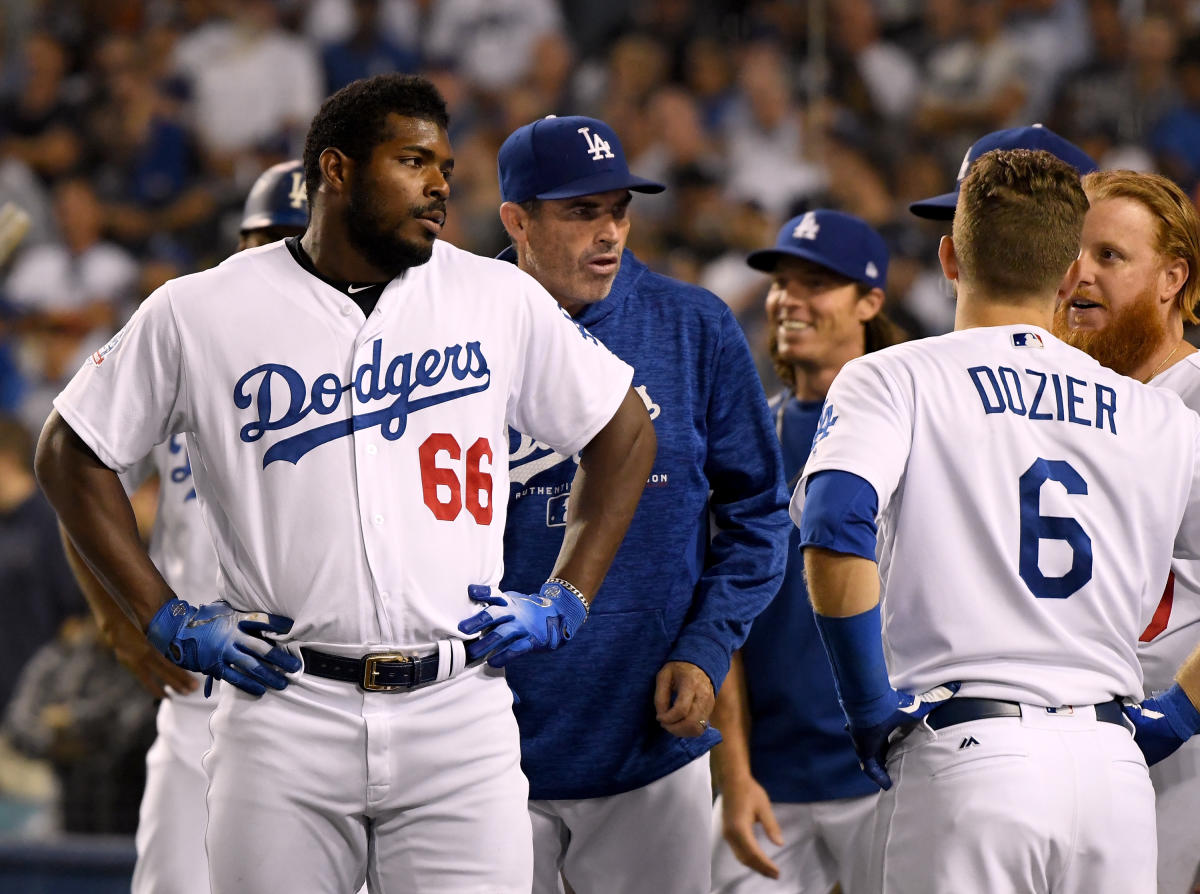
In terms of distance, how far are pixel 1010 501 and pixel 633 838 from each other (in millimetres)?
1284

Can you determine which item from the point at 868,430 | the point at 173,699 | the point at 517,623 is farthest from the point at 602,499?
the point at 173,699

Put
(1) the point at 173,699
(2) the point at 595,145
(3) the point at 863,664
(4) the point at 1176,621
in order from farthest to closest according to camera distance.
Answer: (1) the point at 173,699 → (2) the point at 595,145 → (4) the point at 1176,621 → (3) the point at 863,664

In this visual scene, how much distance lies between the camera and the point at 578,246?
3400mm

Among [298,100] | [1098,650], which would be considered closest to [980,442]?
[1098,650]

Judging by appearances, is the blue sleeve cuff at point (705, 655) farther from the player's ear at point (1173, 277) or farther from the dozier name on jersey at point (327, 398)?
the player's ear at point (1173, 277)

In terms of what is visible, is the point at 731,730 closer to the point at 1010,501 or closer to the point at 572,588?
the point at 572,588

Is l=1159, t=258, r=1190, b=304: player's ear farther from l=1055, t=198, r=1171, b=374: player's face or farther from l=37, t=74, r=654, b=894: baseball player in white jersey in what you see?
l=37, t=74, r=654, b=894: baseball player in white jersey

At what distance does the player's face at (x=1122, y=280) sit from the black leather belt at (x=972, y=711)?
3.27 ft

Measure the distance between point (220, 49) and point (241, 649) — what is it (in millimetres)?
7880

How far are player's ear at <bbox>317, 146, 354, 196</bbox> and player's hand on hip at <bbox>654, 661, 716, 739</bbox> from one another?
1259 millimetres

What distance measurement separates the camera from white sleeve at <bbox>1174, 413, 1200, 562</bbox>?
2.66 m

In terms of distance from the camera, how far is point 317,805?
2.53 meters

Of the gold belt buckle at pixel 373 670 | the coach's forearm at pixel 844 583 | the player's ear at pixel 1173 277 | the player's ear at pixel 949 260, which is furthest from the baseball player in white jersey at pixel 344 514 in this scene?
the player's ear at pixel 1173 277

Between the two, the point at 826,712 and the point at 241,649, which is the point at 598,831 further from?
the point at 241,649
